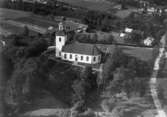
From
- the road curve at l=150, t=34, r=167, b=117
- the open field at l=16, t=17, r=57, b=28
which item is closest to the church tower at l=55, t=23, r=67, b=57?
the road curve at l=150, t=34, r=167, b=117

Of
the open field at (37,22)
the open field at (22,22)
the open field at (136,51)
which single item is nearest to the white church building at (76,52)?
the open field at (136,51)

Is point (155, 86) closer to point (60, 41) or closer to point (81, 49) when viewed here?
point (81, 49)

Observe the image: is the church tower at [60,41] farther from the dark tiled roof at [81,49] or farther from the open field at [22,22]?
the open field at [22,22]

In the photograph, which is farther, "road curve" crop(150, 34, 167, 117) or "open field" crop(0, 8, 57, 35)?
"open field" crop(0, 8, 57, 35)

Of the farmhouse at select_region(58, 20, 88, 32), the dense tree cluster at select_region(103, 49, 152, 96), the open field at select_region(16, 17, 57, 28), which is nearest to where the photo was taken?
the dense tree cluster at select_region(103, 49, 152, 96)

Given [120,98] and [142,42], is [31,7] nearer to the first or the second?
[142,42]

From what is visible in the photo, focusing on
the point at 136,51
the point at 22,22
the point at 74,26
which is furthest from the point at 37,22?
Answer: the point at 136,51

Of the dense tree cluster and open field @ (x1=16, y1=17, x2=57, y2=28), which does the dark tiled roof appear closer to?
the dense tree cluster

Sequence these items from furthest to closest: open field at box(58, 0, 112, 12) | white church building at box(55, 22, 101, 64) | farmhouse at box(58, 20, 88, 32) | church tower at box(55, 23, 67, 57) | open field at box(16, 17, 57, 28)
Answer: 1. open field at box(58, 0, 112, 12)
2. open field at box(16, 17, 57, 28)
3. farmhouse at box(58, 20, 88, 32)
4. church tower at box(55, 23, 67, 57)
5. white church building at box(55, 22, 101, 64)
